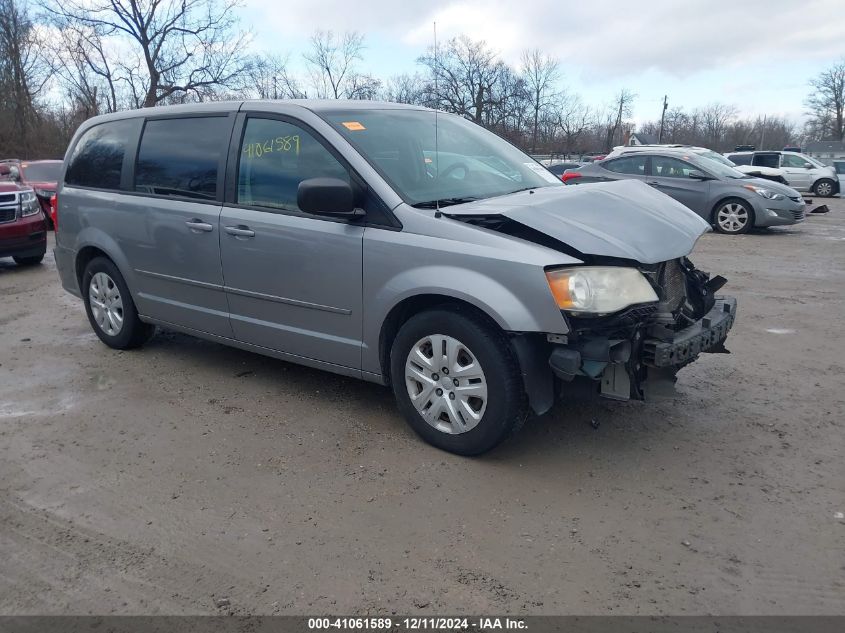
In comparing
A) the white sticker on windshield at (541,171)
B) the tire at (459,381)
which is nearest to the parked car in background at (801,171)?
the white sticker on windshield at (541,171)

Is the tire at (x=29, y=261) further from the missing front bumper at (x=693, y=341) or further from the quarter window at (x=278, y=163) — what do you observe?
the missing front bumper at (x=693, y=341)

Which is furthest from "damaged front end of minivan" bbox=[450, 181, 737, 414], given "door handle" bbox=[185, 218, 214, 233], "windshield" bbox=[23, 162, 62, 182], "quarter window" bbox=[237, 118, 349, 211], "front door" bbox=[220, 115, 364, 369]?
"windshield" bbox=[23, 162, 62, 182]

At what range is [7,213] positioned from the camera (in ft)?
30.9

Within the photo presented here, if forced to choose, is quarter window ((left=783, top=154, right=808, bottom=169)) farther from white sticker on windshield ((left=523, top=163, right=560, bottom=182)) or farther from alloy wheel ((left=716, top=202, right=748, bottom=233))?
white sticker on windshield ((left=523, top=163, right=560, bottom=182))

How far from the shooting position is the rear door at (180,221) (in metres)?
4.52

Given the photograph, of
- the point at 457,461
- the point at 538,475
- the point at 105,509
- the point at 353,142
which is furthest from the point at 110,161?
the point at 538,475

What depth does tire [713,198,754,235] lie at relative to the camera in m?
12.3

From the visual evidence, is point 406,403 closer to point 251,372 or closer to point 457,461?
point 457,461

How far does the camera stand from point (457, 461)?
3.56m

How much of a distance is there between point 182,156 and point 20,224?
6249 millimetres

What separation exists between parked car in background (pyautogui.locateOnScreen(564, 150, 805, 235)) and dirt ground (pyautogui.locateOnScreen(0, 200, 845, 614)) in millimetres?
7981

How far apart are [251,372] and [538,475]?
2518 millimetres

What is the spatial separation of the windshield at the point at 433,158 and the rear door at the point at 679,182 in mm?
8872
